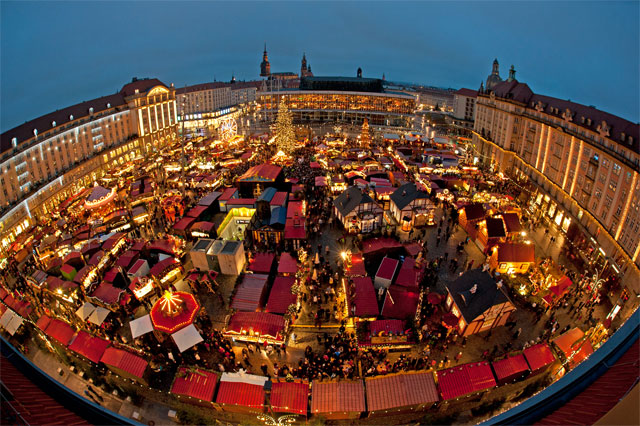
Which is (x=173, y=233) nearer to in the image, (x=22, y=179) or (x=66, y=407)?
(x=22, y=179)

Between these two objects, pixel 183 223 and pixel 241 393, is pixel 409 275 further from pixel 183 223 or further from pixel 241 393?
pixel 183 223

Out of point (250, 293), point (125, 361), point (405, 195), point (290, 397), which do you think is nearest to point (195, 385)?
point (125, 361)

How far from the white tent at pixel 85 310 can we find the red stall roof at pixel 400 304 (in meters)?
18.2

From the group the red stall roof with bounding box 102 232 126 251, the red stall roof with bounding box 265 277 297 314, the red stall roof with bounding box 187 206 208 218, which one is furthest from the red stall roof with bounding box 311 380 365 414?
the red stall roof with bounding box 187 206 208 218

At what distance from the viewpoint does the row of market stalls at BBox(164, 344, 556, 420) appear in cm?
1430

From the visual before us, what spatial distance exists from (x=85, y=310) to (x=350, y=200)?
72.6 feet

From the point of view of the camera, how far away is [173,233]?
96.5 feet

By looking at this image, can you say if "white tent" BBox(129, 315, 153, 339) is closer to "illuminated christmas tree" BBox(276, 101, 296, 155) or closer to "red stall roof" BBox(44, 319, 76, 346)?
"red stall roof" BBox(44, 319, 76, 346)

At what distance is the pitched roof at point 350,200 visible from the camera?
96.2ft

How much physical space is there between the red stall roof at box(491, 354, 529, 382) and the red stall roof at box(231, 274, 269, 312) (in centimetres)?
1373

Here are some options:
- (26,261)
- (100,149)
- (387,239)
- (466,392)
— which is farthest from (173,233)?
(100,149)

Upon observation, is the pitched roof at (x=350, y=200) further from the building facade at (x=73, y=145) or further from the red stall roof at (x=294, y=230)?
the building facade at (x=73, y=145)

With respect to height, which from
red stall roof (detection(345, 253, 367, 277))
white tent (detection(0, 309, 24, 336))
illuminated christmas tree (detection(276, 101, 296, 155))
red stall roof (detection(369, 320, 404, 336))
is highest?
illuminated christmas tree (detection(276, 101, 296, 155))

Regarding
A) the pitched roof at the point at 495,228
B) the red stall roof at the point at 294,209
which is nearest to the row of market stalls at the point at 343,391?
the pitched roof at the point at 495,228
